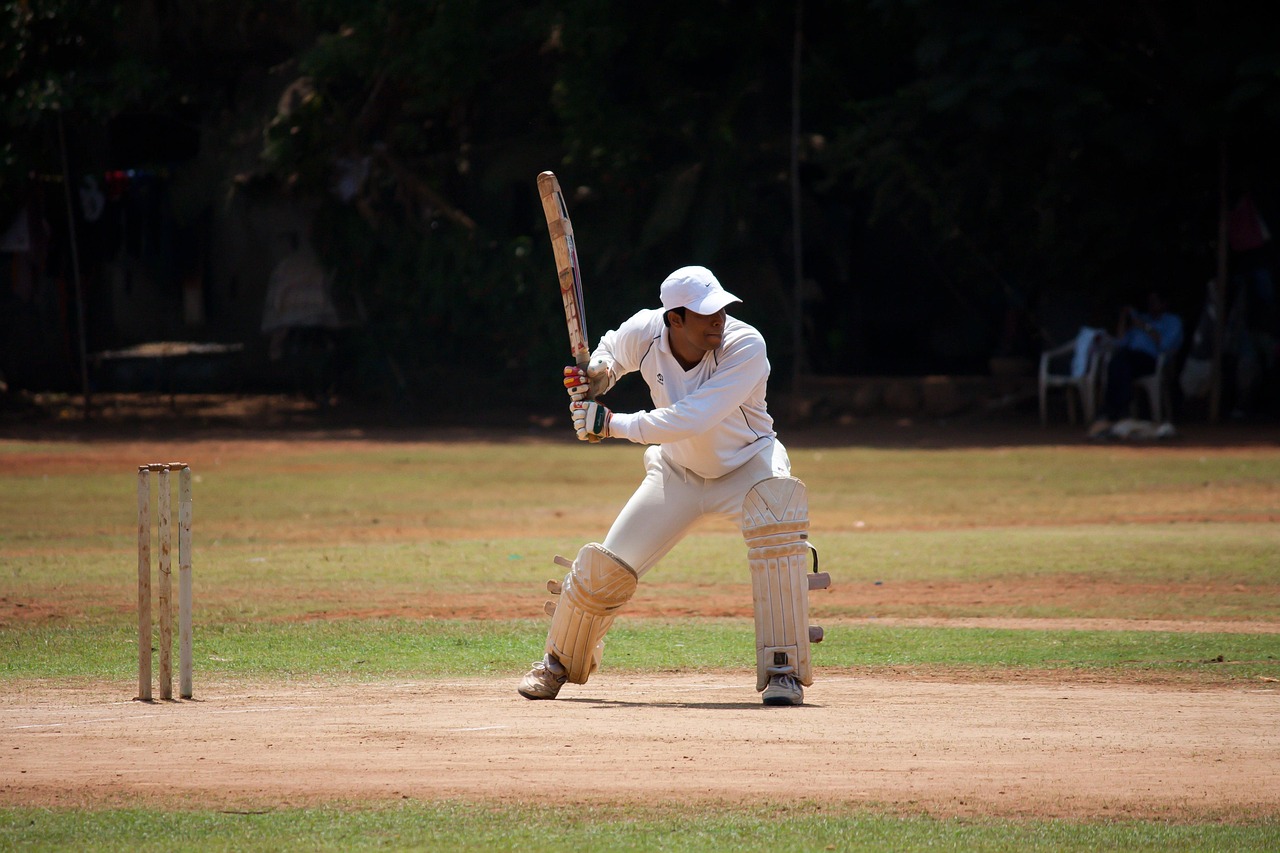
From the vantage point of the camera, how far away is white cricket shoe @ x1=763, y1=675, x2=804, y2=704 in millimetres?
6867

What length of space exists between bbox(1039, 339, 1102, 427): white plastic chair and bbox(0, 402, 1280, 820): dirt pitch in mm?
14412

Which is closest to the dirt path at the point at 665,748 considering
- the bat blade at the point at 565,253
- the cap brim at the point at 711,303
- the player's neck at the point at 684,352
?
the player's neck at the point at 684,352

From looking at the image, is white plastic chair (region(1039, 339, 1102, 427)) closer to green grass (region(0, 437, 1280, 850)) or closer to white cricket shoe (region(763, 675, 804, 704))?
green grass (region(0, 437, 1280, 850))

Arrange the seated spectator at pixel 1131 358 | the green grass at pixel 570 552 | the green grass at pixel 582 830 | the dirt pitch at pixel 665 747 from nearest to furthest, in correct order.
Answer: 1. the green grass at pixel 582 830
2. the green grass at pixel 570 552
3. the dirt pitch at pixel 665 747
4. the seated spectator at pixel 1131 358

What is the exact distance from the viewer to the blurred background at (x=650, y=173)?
69.7ft

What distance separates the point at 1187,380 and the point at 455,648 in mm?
15535

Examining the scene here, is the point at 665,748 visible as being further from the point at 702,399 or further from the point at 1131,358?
the point at 1131,358

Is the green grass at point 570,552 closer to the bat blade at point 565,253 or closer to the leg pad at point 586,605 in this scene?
the leg pad at point 586,605

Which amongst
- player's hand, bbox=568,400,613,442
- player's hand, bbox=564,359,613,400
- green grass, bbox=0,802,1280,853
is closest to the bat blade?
player's hand, bbox=564,359,613,400

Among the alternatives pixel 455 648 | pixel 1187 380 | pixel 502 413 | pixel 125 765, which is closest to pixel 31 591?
pixel 455 648

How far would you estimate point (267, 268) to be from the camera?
27703mm

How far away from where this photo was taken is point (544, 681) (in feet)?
23.3

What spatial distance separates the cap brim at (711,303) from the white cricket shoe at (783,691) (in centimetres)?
169

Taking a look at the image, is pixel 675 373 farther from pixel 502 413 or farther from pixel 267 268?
pixel 267 268
